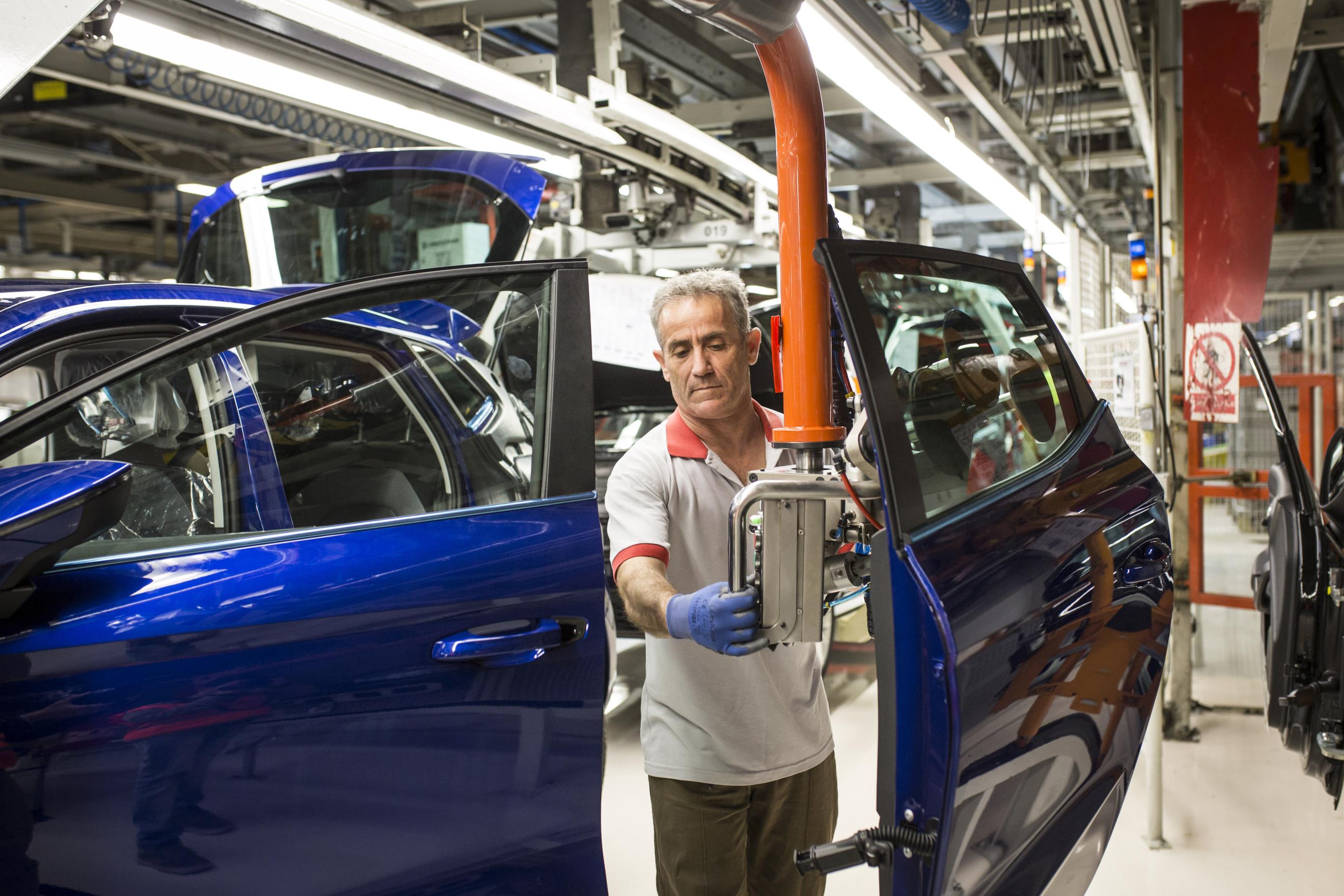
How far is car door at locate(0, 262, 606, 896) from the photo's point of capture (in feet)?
4.25

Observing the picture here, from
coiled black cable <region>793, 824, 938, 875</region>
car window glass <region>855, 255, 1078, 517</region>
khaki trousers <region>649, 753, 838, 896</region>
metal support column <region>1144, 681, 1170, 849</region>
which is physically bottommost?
metal support column <region>1144, 681, 1170, 849</region>

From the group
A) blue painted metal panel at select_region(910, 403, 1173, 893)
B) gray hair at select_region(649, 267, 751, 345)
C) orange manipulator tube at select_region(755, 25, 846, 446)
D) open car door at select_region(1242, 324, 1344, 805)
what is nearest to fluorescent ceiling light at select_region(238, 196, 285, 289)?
gray hair at select_region(649, 267, 751, 345)

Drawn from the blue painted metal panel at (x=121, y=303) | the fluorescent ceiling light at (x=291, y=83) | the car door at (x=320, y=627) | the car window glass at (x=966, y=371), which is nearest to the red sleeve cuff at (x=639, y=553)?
the car door at (x=320, y=627)

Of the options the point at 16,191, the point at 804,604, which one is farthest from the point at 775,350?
the point at 16,191

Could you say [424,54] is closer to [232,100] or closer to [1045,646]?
[232,100]

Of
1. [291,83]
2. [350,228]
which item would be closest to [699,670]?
[291,83]

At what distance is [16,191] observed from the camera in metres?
7.41

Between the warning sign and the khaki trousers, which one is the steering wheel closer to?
the khaki trousers

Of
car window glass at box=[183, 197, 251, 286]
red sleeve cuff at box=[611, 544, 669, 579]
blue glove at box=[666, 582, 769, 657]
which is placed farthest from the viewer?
car window glass at box=[183, 197, 251, 286]

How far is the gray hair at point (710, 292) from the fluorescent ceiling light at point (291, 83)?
2.09 m

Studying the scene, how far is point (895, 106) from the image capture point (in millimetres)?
4125

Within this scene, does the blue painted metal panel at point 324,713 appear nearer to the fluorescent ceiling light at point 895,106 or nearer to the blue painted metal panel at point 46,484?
the blue painted metal panel at point 46,484

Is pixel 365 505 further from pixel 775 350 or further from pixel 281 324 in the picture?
pixel 775 350

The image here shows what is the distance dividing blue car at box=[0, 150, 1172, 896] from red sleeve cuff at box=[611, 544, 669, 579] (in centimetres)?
14
